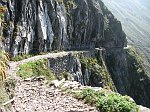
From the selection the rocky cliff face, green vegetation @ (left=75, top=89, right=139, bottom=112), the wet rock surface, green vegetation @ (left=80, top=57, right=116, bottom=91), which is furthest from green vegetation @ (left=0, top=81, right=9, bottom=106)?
green vegetation @ (left=80, top=57, right=116, bottom=91)

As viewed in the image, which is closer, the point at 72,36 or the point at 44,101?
the point at 44,101

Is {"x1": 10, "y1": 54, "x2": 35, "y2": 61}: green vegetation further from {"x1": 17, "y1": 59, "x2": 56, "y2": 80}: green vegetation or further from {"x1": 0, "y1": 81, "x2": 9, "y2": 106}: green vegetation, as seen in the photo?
{"x1": 0, "y1": 81, "x2": 9, "y2": 106}: green vegetation

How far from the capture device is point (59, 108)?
22844mm

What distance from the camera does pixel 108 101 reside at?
23.1 m

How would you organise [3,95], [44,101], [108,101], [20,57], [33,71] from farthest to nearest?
[20,57], [33,71], [44,101], [108,101], [3,95]

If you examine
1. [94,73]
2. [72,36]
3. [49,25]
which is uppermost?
[49,25]

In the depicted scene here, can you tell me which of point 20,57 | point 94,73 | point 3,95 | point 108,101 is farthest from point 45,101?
point 94,73

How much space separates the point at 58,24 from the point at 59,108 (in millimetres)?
81553

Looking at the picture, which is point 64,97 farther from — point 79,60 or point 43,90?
point 79,60

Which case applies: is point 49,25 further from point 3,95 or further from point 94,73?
point 3,95

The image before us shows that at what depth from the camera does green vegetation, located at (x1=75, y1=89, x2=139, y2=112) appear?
22.2m

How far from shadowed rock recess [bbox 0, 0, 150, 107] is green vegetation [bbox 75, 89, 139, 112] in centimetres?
753

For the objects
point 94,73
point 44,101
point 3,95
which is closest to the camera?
point 3,95

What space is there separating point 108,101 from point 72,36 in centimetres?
11096
